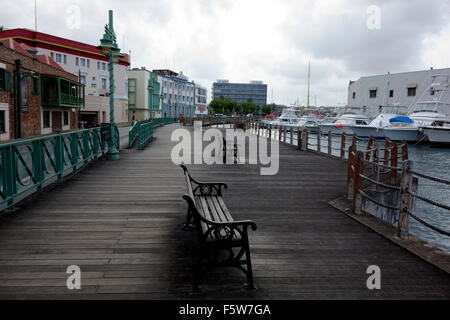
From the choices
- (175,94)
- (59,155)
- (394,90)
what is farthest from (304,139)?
(175,94)

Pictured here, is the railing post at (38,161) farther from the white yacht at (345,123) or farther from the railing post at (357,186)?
the white yacht at (345,123)

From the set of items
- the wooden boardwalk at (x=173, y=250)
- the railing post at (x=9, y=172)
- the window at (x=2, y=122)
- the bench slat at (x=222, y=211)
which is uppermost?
the window at (x=2, y=122)

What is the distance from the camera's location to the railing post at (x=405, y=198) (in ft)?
17.5

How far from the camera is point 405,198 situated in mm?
5418

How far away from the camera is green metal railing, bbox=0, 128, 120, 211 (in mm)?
6375

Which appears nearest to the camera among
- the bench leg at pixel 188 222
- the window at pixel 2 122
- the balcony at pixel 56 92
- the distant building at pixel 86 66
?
the bench leg at pixel 188 222

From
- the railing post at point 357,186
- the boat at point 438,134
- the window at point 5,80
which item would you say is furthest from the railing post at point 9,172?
the boat at point 438,134

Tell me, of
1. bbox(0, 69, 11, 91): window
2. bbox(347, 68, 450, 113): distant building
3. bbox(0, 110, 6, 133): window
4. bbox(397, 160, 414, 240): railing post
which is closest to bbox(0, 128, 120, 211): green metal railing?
bbox(397, 160, 414, 240): railing post

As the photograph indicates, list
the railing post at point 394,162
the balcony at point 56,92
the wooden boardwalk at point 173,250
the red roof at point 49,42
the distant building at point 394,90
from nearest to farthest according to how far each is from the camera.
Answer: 1. the wooden boardwalk at point 173,250
2. the railing post at point 394,162
3. the balcony at point 56,92
4. the red roof at point 49,42
5. the distant building at point 394,90

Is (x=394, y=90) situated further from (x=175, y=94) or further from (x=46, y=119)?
(x=175, y=94)

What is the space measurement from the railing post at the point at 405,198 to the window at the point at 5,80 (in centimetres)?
2894

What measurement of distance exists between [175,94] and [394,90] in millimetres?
69937

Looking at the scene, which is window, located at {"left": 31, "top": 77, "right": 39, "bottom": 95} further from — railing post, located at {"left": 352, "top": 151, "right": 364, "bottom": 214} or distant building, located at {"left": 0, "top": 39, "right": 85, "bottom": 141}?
railing post, located at {"left": 352, "top": 151, "right": 364, "bottom": 214}
